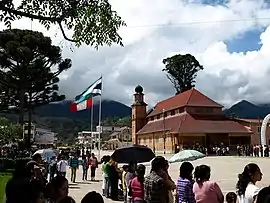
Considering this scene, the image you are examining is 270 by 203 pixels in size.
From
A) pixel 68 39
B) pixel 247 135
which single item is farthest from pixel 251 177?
pixel 247 135

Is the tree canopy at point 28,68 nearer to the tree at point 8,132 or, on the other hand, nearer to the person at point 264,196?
the tree at point 8,132

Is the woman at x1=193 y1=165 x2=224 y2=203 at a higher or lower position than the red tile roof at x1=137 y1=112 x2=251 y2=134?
lower

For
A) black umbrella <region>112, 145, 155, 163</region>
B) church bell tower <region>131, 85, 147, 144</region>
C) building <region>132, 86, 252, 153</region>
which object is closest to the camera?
black umbrella <region>112, 145, 155, 163</region>

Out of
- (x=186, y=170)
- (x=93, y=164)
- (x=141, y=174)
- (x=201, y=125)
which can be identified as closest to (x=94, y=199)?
(x=186, y=170)

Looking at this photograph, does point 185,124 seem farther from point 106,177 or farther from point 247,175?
point 247,175

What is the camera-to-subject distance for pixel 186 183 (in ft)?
22.4

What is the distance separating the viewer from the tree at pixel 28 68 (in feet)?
140

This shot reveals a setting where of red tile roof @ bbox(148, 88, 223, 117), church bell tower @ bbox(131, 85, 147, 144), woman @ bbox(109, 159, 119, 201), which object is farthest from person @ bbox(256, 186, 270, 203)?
church bell tower @ bbox(131, 85, 147, 144)

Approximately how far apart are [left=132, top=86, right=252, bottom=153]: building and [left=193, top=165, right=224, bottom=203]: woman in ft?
169

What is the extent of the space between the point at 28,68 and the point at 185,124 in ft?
75.3

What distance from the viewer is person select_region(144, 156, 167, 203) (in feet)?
22.1

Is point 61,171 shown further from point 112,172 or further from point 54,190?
point 54,190

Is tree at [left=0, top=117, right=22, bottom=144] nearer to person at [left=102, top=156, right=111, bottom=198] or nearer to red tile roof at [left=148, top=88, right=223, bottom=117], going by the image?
person at [left=102, top=156, right=111, bottom=198]

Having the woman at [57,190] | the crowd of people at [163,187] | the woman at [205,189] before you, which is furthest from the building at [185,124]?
the woman at [57,190]
